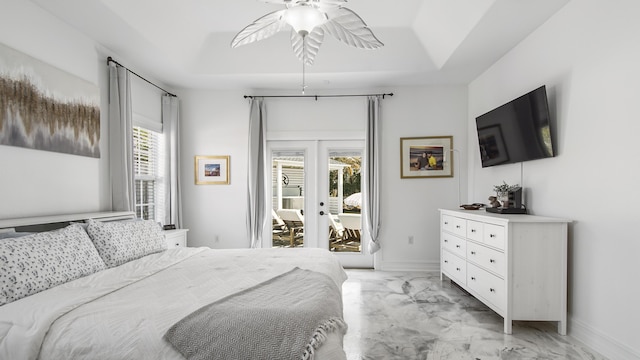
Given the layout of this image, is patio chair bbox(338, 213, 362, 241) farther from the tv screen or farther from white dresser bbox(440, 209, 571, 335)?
white dresser bbox(440, 209, 571, 335)

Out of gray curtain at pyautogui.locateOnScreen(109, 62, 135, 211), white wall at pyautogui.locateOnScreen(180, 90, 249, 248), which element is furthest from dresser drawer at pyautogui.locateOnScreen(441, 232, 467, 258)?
gray curtain at pyautogui.locateOnScreen(109, 62, 135, 211)

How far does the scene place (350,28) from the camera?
200 centimetres

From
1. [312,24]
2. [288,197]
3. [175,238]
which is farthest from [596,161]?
[175,238]

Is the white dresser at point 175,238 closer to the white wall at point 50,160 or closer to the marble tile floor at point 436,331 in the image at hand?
the white wall at point 50,160

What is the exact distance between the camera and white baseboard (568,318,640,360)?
211 cm

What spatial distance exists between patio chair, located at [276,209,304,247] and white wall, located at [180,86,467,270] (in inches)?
23.4

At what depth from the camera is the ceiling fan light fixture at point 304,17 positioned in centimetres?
182

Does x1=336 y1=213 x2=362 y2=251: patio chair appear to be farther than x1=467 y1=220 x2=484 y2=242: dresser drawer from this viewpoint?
Yes

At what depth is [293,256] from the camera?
2.61 meters

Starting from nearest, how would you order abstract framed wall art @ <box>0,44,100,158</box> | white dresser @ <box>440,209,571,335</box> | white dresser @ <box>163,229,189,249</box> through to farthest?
abstract framed wall art @ <box>0,44,100,158</box>, white dresser @ <box>440,209,571,335</box>, white dresser @ <box>163,229,189,249</box>

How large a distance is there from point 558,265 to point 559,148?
0.97 metres

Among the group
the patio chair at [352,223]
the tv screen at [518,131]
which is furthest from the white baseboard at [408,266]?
the tv screen at [518,131]

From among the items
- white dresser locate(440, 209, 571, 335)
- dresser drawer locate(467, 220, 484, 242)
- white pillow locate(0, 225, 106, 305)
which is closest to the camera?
white pillow locate(0, 225, 106, 305)

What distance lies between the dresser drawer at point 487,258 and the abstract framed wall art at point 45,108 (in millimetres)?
3784
